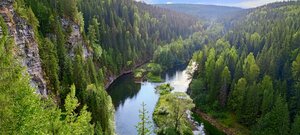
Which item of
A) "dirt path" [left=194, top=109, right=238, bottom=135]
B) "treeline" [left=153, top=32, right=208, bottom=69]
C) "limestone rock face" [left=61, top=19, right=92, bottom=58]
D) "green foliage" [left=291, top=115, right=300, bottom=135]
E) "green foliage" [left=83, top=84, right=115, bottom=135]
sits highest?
"limestone rock face" [left=61, top=19, right=92, bottom=58]

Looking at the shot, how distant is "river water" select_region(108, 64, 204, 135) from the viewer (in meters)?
82.4

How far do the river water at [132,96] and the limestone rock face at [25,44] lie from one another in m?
28.1

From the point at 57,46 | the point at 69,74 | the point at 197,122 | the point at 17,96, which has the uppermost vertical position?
the point at 17,96

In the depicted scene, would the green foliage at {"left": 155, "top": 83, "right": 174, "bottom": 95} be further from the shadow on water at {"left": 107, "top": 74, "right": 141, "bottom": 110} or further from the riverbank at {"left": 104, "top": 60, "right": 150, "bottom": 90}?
the riverbank at {"left": 104, "top": 60, "right": 150, "bottom": 90}

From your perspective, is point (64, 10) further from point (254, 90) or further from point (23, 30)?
point (254, 90)

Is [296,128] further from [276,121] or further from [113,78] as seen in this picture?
[113,78]

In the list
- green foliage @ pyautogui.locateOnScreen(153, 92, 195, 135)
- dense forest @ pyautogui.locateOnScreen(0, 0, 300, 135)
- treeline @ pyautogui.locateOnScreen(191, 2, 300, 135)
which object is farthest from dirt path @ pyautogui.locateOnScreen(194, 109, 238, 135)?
green foliage @ pyautogui.locateOnScreen(153, 92, 195, 135)

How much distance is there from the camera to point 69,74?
232 feet

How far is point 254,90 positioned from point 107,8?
128870mm

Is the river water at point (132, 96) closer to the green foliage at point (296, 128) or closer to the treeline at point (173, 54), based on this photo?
the treeline at point (173, 54)

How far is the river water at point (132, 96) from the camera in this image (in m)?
82.4

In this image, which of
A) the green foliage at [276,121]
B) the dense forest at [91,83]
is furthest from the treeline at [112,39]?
the green foliage at [276,121]

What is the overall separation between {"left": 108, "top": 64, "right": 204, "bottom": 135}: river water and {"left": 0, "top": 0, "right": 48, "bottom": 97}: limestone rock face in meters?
28.1

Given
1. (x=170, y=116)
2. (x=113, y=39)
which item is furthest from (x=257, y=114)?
(x=113, y=39)
